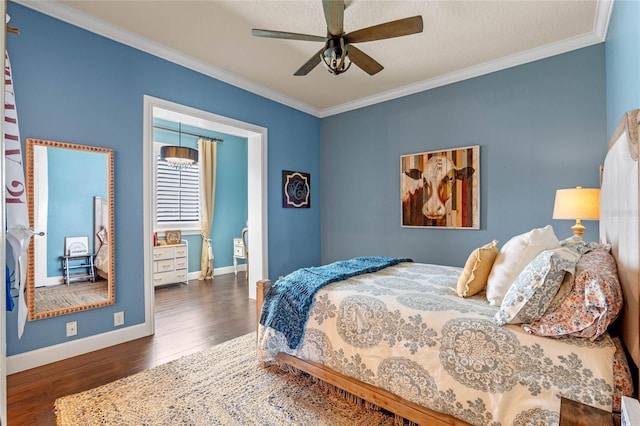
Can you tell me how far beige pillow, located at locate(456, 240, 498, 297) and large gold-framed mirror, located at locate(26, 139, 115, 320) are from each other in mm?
2961

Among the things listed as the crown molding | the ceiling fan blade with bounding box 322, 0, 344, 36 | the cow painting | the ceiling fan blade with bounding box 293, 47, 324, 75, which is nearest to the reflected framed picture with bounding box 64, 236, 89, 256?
the ceiling fan blade with bounding box 293, 47, 324, 75

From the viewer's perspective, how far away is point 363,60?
2627 millimetres

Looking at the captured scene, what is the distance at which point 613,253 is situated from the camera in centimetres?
168

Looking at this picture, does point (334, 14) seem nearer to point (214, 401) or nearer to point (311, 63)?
point (311, 63)

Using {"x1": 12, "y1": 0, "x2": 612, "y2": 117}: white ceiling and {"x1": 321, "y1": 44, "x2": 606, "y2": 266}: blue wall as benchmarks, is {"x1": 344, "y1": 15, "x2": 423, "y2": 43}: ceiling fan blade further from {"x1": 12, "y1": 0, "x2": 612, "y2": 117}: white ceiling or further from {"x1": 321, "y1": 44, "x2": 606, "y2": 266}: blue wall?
{"x1": 321, "y1": 44, "x2": 606, "y2": 266}: blue wall

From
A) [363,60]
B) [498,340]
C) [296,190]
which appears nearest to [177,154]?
[296,190]

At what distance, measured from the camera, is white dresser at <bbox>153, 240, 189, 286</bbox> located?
4.97m

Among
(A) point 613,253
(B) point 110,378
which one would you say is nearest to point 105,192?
(B) point 110,378

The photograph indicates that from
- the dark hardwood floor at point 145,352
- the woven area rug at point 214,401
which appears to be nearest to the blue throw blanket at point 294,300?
the woven area rug at point 214,401

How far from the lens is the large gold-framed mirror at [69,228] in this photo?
8.19 ft

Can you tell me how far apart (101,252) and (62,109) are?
1.25m

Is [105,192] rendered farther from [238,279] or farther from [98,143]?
[238,279]

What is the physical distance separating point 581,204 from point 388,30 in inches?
81.9

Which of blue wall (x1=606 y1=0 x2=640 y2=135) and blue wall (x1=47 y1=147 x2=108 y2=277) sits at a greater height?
blue wall (x1=606 y1=0 x2=640 y2=135)
